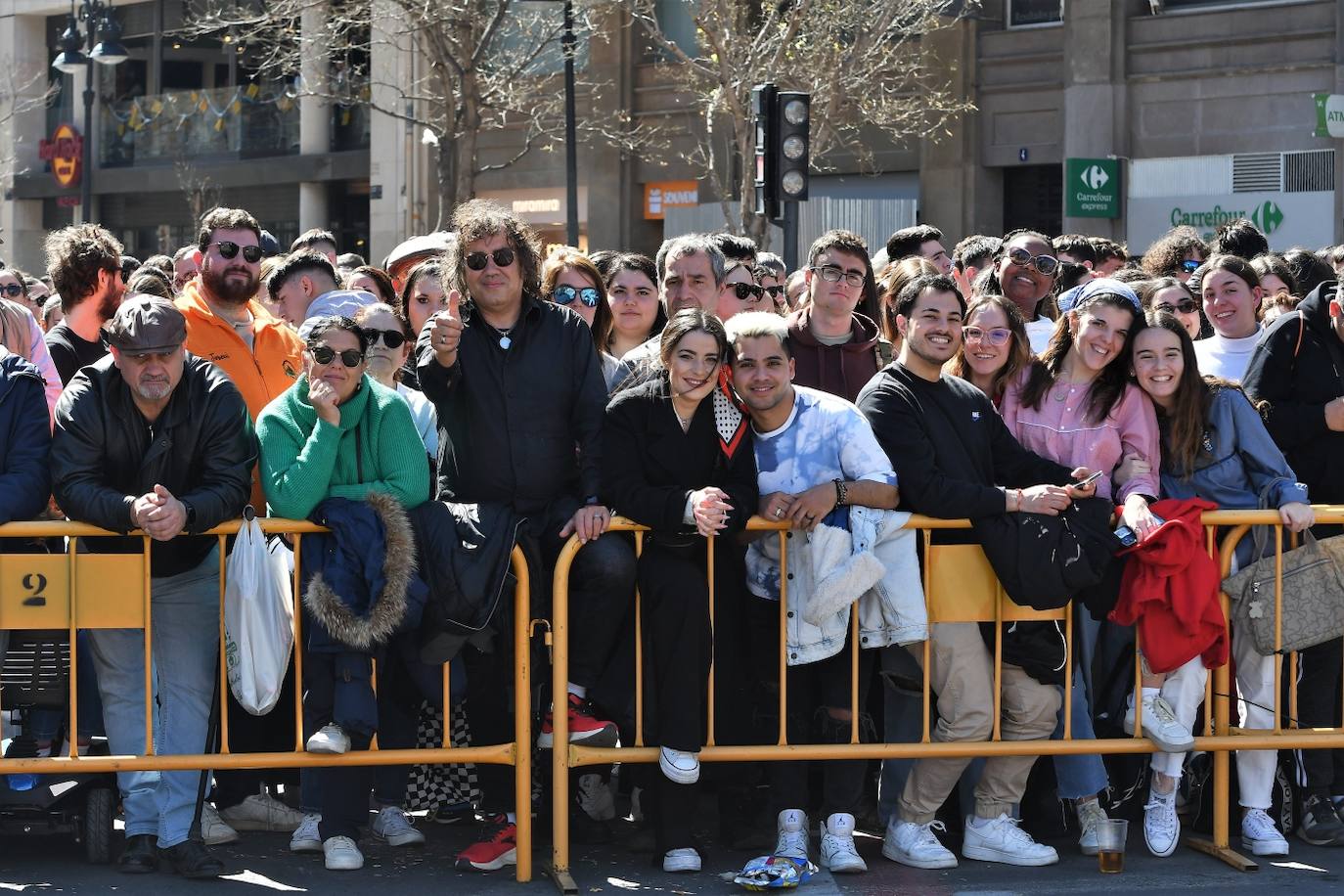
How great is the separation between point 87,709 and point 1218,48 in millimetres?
20213

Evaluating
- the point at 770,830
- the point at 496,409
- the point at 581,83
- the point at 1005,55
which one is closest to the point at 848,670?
the point at 770,830

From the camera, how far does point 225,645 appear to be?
6055 millimetres

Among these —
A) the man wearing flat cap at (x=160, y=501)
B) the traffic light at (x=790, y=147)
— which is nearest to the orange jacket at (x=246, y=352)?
the man wearing flat cap at (x=160, y=501)

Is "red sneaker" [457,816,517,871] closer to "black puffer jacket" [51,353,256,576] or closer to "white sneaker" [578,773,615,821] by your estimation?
"white sneaker" [578,773,615,821]

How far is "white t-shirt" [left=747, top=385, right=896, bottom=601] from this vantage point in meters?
6.19

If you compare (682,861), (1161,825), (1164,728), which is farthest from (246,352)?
(1161,825)

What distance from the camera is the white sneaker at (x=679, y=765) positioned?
610 cm

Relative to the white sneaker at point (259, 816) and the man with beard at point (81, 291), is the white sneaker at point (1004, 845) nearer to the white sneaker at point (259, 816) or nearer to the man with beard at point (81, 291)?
the white sneaker at point (259, 816)

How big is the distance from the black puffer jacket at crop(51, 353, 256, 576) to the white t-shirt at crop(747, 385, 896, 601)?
1.86 m

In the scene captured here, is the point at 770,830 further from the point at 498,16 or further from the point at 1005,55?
the point at 1005,55

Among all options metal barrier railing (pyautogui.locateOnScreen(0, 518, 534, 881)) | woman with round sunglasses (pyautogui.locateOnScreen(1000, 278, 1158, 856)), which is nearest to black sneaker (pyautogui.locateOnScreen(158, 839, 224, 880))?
metal barrier railing (pyautogui.locateOnScreen(0, 518, 534, 881))

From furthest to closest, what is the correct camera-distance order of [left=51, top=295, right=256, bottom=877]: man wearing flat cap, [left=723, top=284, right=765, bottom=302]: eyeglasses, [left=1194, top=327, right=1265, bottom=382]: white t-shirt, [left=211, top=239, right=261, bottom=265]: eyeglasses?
[left=723, top=284, right=765, bottom=302]: eyeglasses, [left=1194, top=327, right=1265, bottom=382]: white t-shirt, [left=211, top=239, right=261, bottom=265]: eyeglasses, [left=51, top=295, right=256, bottom=877]: man wearing flat cap

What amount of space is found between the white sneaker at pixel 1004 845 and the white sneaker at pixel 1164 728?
0.57m

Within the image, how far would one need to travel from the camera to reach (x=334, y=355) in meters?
6.00
